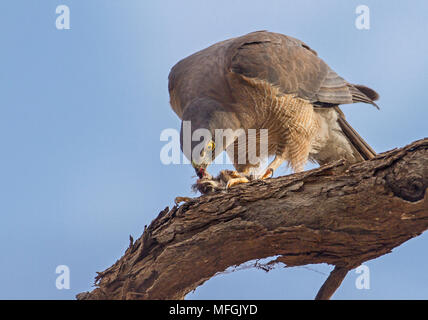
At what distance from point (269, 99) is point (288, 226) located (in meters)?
1.85

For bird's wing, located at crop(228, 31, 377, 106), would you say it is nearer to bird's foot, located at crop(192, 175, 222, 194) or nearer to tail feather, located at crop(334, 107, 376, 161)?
tail feather, located at crop(334, 107, 376, 161)

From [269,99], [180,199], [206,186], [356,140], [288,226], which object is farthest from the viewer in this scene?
[356,140]

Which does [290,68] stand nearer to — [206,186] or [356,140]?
[356,140]

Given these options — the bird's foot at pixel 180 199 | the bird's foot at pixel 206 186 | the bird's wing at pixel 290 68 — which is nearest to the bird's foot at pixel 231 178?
the bird's foot at pixel 206 186

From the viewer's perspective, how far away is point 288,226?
367cm

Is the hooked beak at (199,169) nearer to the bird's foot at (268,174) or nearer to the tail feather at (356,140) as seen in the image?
the bird's foot at (268,174)

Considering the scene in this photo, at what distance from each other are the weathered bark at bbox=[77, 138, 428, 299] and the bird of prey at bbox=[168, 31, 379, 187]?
2.68ft

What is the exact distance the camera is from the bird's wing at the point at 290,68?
5.09m

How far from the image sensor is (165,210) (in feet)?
13.5

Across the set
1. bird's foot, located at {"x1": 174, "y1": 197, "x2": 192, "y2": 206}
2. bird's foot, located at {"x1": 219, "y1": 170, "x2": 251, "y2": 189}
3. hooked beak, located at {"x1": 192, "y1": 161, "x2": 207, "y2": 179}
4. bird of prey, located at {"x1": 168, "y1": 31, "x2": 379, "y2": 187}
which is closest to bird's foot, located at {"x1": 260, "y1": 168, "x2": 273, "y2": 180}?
bird of prey, located at {"x1": 168, "y1": 31, "x2": 379, "y2": 187}

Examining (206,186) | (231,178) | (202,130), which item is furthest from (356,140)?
(206,186)
